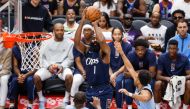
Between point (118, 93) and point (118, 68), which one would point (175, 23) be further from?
point (118, 93)

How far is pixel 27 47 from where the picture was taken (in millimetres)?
11242

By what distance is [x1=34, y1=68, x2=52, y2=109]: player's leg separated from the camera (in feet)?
36.1

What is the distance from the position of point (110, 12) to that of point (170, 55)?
2.70m

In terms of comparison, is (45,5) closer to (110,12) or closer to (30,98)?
(110,12)

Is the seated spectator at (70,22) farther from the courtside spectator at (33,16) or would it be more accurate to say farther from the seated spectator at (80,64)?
the seated spectator at (80,64)

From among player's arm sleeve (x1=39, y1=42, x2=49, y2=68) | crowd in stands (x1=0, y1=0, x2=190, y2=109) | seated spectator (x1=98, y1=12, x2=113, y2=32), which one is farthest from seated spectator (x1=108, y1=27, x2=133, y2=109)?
player's arm sleeve (x1=39, y1=42, x2=49, y2=68)

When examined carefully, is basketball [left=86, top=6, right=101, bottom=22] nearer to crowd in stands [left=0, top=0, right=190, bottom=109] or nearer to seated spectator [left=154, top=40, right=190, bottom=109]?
crowd in stands [left=0, top=0, right=190, bottom=109]

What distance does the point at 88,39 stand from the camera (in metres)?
10.8

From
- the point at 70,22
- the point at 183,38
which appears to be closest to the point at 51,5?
the point at 70,22

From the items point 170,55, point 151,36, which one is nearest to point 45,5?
point 151,36

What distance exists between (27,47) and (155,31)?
249 cm

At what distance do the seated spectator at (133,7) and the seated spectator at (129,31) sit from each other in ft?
3.16

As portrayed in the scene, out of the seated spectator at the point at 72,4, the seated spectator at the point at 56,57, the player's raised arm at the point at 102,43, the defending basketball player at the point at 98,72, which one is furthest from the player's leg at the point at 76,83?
the seated spectator at the point at 72,4

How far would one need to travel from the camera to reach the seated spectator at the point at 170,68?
1080cm
